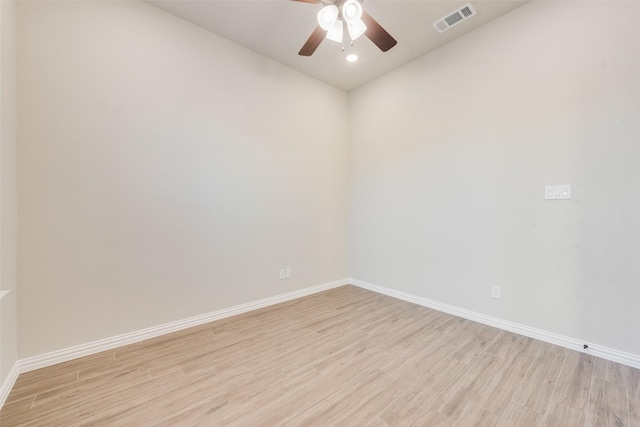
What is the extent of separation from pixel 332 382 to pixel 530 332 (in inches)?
76.0

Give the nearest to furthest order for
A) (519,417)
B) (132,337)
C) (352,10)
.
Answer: (519,417)
(352,10)
(132,337)

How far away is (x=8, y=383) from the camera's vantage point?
1.65 meters

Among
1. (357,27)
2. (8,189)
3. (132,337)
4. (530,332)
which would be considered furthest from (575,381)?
(8,189)

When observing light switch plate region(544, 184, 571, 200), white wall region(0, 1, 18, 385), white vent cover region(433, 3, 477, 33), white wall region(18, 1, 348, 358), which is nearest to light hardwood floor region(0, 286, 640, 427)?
white wall region(0, 1, 18, 385)

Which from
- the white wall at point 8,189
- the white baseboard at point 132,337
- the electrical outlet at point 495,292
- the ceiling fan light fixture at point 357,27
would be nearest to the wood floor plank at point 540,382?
the electrical outlet at point 495,292

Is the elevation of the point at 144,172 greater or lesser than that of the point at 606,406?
greater

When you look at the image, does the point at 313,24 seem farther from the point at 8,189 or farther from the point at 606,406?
the point at 606,406

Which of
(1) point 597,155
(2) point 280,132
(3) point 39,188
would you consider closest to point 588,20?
(1) point 597,155

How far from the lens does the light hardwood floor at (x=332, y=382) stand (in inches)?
57.2

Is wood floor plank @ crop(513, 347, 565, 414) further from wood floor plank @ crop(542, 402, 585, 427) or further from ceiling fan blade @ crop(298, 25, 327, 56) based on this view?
ceiling fan blade @ crop(298, 25, 327, 56)

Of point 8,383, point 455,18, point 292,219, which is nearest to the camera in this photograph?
point 8,383

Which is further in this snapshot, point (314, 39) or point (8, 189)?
point (314, 39)

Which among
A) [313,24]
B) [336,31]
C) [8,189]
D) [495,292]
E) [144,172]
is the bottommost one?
[495,292]

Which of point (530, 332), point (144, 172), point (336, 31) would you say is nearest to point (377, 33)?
point (336, 31)
